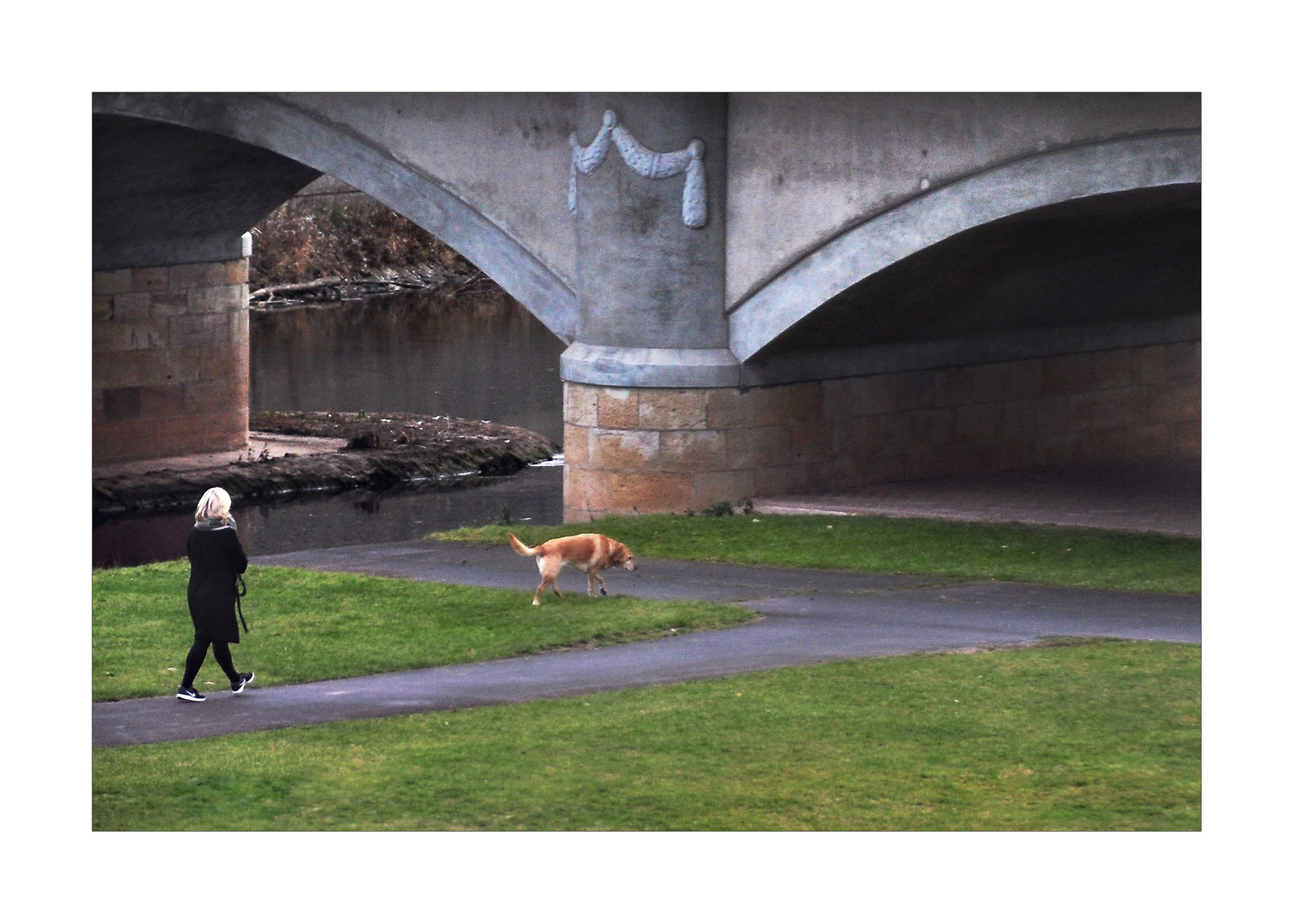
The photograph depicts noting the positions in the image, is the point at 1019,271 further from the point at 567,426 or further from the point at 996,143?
the point at 567,426

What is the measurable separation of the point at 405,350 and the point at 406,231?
41.4 feet

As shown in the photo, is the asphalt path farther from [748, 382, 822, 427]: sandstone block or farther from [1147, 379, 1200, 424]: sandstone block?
[1147, 379, 1200, 424]: sandstone block

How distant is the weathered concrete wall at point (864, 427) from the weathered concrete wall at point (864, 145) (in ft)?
4.83

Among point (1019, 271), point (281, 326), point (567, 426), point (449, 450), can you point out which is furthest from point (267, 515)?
point (281, 326)

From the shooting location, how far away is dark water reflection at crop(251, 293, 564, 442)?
126ft

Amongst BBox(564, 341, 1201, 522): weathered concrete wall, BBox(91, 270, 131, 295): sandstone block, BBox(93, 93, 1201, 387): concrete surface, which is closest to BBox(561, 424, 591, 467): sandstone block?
BBox(564, 341, 1201, 522): weathered concrete wall

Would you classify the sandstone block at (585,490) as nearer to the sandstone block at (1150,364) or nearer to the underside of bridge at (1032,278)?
the underside of bridge at (1032,278)

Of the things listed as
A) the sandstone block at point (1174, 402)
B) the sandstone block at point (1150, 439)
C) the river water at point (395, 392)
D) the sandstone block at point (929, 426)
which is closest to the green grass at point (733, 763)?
the sandstone block at point (929, 426)

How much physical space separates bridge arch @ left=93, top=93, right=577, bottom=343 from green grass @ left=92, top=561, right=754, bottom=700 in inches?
250

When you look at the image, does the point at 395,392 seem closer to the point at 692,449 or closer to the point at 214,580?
the point at 692,449

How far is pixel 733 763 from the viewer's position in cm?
1072

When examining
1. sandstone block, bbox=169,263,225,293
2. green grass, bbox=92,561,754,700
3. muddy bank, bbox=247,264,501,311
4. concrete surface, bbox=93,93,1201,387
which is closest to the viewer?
green grass, bbox=92,561,754,700

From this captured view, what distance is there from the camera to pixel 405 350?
1805 inches

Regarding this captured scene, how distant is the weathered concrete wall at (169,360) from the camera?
100 feet
